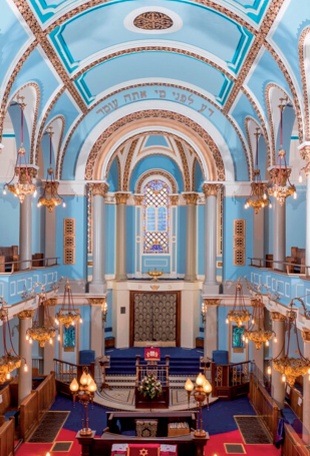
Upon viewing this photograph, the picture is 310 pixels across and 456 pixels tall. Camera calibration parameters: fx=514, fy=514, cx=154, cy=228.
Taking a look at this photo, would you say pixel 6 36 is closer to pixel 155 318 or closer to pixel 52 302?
pixel 52 302

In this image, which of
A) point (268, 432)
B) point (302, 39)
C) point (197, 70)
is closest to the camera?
point (302, 39)

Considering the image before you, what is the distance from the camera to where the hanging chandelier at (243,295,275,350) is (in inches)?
661

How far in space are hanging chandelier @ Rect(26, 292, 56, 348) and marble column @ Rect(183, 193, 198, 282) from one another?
8599 millimetres

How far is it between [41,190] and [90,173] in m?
2.41

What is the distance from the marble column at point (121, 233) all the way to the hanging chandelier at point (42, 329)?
6.45 metres

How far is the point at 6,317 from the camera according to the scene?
46.8 feet

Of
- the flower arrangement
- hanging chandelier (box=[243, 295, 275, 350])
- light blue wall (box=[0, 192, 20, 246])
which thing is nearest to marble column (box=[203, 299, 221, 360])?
hanging chandelier (box=[243, 295, 275, 350])

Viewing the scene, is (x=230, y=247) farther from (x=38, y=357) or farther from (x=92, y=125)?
(x=38, y=357)

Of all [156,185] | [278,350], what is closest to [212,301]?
[278,350]

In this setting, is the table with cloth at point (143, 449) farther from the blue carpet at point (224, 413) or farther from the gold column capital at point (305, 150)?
the gold column capital at point (305, 150)

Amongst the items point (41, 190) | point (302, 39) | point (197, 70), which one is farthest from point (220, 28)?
point (41, 190)

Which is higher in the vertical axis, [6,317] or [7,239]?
[7,239]

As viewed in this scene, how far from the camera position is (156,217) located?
1144 inches

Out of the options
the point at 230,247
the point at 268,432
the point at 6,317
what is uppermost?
the point at 230,247
